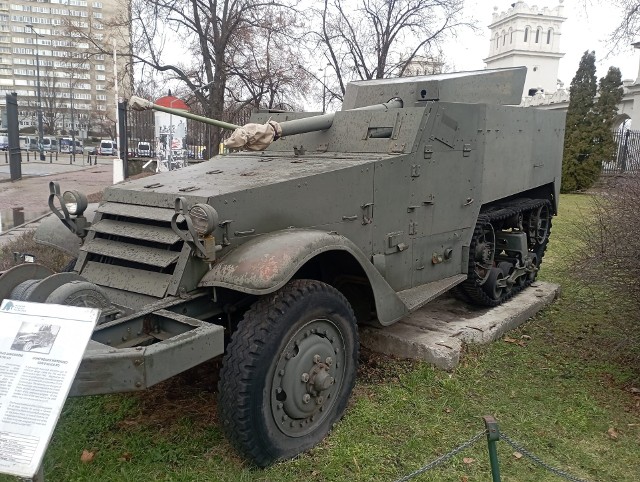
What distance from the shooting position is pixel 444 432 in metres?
3.51

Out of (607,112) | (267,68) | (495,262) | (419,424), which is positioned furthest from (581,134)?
(419,424)

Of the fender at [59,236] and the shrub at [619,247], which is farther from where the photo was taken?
the shrub at [619,247]

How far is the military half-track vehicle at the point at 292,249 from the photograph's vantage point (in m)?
2.87

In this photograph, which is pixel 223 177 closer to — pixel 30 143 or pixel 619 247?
pixel 619 247

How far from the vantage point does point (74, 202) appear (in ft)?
11.8

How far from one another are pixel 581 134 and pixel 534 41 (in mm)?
35861

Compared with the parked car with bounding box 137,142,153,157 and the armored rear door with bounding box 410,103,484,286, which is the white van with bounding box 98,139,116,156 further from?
the armored rear door with bounding box 410,103,484,286

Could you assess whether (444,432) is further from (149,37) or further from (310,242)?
(149,37)

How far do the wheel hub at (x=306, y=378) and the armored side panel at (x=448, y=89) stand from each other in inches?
94.3

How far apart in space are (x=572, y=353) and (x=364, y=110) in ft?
8.31

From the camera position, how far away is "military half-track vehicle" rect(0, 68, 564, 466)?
2865 millimetres

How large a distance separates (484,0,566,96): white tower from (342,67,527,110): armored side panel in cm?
5010

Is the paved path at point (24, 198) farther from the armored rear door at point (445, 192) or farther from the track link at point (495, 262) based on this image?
the track link at point (495, 262)

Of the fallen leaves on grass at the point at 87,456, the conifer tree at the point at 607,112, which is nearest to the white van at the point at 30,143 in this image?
the conifer tree at the point at 607,112
